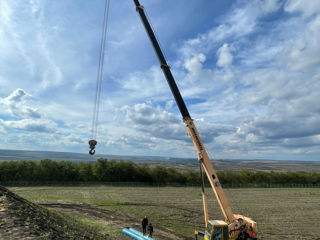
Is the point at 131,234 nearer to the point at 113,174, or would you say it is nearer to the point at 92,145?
the point at 92,145

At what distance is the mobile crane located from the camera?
1421 centimetres

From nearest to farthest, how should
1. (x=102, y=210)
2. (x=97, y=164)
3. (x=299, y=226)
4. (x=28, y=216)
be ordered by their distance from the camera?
1. (x=28, y=216)
2. (x=299, y=226)
3. (x=102, y=210)
4. (x=97, y=164)

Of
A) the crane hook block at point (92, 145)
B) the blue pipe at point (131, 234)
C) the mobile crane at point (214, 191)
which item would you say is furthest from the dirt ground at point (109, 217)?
the crane hook block at point (92, 145)

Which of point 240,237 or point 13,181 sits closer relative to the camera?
point 240,237

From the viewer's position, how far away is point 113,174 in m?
65.8

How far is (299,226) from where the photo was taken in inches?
949

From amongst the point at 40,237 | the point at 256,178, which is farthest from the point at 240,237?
the point at 256,178

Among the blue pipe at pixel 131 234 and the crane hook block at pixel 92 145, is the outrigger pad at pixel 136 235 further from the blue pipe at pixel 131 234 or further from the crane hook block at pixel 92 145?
the crane hook block at pixel 92 145

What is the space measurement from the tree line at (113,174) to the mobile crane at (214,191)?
5293 centimetres

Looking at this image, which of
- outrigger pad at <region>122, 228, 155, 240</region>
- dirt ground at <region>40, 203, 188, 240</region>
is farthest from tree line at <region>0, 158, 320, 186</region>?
outrigger pad at <region>122, 228, 155, 240</region>

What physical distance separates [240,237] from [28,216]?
45.0ft

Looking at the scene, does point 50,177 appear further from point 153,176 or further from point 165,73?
point 165,73

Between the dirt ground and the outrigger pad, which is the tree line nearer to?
the dirt ground

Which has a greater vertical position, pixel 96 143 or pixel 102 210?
pixel 96 143
